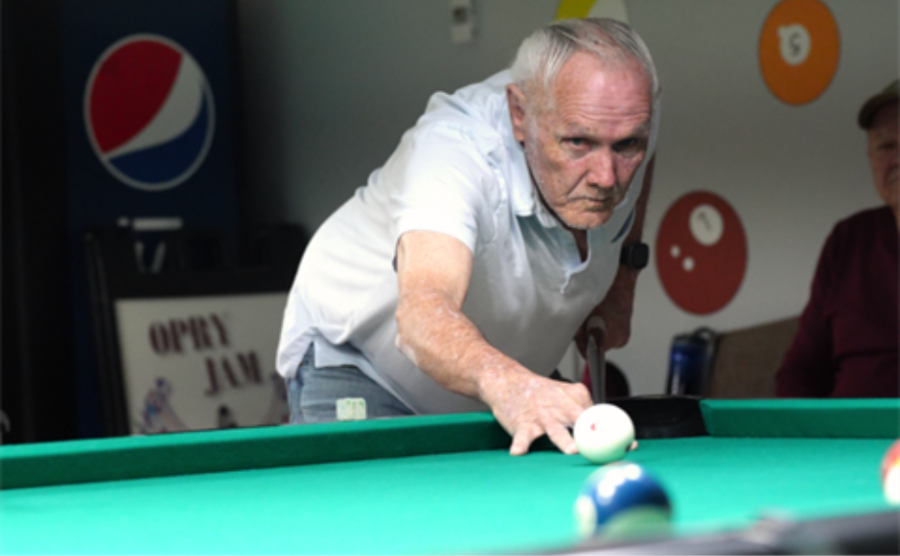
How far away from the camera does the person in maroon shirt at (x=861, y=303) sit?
10.9 ft

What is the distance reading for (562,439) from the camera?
1.67 meters

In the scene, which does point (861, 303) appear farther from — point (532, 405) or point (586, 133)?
point (532, 405)

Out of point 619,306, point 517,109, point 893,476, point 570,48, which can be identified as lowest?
point 619,306

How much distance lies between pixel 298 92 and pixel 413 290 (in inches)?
154

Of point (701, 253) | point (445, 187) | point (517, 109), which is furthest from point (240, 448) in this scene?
point (701, 253)

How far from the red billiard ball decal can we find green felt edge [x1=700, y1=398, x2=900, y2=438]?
2023 millimetres

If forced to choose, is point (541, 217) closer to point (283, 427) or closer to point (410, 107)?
point (283, 427)

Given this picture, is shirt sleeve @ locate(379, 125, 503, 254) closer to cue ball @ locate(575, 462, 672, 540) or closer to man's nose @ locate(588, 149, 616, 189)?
man's nose @ locate(588, 149, 616, 189)

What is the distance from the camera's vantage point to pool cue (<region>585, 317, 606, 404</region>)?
9.02 feet

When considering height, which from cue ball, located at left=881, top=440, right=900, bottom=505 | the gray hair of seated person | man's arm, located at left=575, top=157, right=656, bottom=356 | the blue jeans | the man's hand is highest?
the gray hair of seated person

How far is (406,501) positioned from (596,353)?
149 centimetres

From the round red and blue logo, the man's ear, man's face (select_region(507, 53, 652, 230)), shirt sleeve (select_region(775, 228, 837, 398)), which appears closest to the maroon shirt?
shirt sleeve (select_region(775, 228, 837, 398))

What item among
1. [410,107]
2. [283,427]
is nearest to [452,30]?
[410,107]

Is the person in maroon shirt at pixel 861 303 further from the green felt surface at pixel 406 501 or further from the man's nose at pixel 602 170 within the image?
the green felt surface at pixel 406 501
